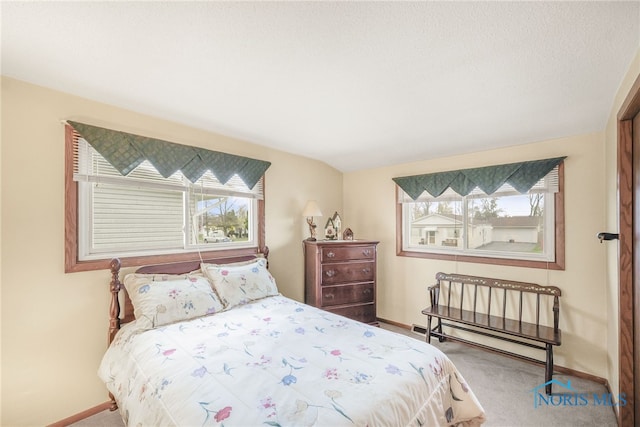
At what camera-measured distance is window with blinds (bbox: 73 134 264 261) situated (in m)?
2.02

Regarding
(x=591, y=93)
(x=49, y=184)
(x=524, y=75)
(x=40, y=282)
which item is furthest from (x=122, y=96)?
(x=591, y=93)

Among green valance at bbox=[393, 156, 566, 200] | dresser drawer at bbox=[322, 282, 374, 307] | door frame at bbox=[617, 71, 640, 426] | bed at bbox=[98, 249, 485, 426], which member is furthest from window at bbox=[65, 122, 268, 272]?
door frame at bbox=[617, 71, 640, 426]

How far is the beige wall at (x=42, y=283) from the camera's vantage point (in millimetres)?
1691

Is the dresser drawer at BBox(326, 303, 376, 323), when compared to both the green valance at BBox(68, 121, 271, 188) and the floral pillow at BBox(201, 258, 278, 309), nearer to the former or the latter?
the floral pillow at BBox(201, 258, 278, 309)

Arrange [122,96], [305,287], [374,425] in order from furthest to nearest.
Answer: [305,287] < [122,96] < [374,425]

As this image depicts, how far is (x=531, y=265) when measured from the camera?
2639 millimetres

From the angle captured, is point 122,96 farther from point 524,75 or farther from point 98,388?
point 524,75

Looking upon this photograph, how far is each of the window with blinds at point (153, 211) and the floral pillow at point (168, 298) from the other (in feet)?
1.08

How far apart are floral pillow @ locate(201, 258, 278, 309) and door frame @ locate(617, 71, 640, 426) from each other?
2.56 meters

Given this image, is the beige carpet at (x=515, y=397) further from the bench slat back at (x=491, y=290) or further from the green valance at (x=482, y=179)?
the green valance at (x=482, y=179)

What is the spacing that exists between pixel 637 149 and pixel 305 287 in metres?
3.09

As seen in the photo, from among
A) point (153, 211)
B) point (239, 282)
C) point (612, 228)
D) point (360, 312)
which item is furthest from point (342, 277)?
point (612, 228)

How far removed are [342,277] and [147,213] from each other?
84.2 inches

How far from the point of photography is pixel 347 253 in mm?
3252
